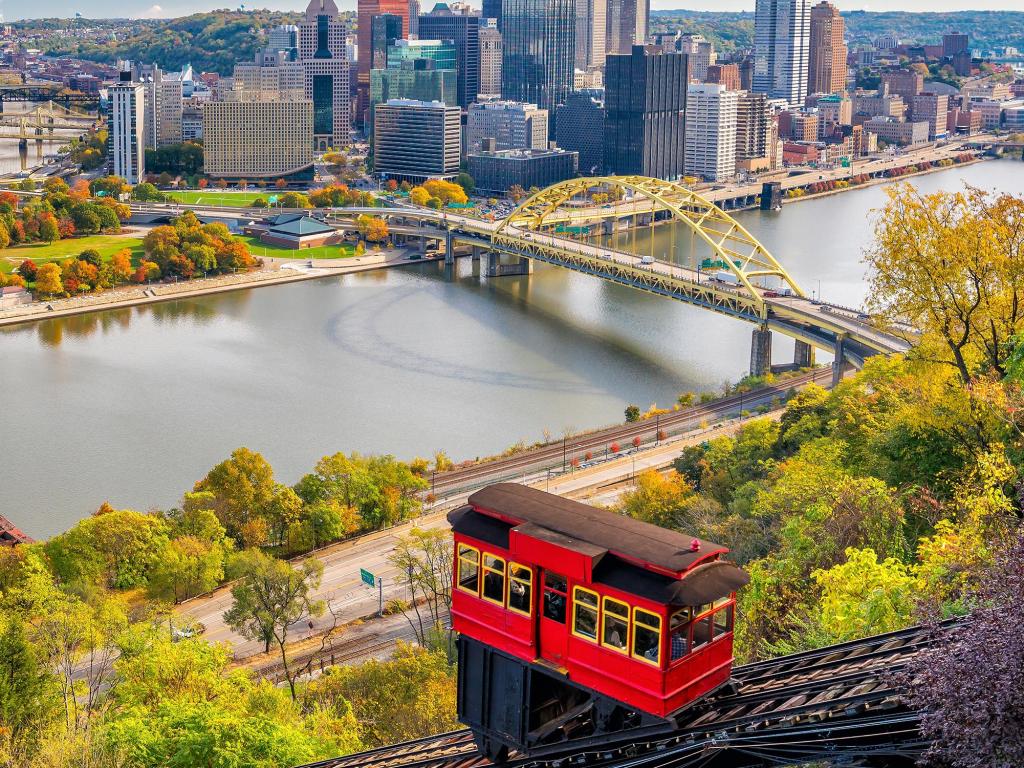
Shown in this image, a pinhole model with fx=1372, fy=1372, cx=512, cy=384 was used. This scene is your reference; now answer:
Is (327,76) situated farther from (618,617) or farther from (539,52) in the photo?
(618,617)

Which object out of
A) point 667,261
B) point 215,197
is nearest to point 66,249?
point 215,197

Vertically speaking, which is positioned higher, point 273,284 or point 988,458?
point 988,458

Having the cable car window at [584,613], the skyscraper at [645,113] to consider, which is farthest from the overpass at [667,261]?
the cable car window at [584,613]

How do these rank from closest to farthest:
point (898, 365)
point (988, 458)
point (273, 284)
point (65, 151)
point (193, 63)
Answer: point (988, 458) → point (898, 365) → point (273, 284) → point (65, 151) → point (193, 63)

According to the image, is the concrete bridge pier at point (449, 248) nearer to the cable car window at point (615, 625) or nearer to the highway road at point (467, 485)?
the highway road at point (467, 485)

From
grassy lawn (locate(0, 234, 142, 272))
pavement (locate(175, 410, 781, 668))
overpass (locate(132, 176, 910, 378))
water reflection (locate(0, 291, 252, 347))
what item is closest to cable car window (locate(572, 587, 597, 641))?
A: pavement (locate(175, 410, 781, 668))

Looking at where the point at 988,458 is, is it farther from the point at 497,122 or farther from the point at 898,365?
the point at 497,122

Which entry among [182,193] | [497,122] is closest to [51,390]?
[182,193]

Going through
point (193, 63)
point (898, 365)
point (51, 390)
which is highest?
point (193, 63)
